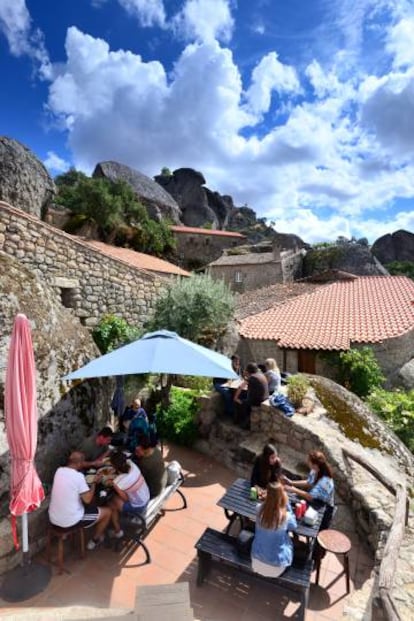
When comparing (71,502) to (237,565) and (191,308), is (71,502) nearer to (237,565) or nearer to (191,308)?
(237,565)

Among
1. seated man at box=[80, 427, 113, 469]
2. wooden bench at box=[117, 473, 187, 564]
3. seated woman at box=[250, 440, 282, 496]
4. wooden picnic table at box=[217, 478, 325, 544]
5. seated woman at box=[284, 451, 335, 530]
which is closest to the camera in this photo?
wooden picnic table at box=[217, 478, 325, 544]

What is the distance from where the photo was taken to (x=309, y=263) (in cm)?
3684

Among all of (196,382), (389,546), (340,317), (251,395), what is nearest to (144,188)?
(340,317)

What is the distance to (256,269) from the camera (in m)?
32.8

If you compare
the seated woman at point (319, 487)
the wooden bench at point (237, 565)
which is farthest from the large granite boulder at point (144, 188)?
the wooden bench at point (237, 565)

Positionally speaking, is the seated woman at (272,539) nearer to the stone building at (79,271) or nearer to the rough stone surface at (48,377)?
the rough stone surface at (48,377)

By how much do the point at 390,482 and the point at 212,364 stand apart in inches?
128

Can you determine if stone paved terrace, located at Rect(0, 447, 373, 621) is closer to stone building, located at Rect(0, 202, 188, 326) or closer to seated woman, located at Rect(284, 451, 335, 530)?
seated woman, located at Rect(284, 451, 335, 530)

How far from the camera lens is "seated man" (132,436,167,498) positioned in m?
4.97

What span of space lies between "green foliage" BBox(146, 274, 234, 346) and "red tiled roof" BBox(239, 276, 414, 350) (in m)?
4.82

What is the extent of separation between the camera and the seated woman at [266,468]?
482 cm

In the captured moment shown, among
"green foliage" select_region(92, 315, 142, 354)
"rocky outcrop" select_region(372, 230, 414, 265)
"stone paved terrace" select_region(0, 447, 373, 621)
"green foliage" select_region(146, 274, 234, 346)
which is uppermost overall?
"rocky outcrop" select_region(372, 230, 414, 265)

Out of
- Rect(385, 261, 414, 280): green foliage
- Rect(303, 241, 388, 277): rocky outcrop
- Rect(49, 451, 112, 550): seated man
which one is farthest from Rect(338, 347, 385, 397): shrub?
Rect(385, 261, 414, 280): green foliage

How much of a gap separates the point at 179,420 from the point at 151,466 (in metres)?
3.03
